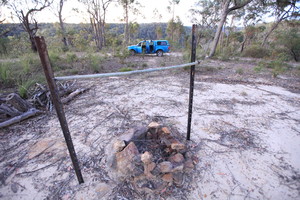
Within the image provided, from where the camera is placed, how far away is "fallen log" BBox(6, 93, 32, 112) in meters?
2.75

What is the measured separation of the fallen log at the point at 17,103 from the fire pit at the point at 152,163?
91.5 inches

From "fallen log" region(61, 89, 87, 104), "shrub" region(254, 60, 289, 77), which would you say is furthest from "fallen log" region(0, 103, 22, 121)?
"shrub" region(254, 60, 289, 77)

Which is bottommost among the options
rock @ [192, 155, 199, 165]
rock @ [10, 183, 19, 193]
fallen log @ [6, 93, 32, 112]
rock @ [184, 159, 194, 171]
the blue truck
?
rock @ [10, 183, 19, 193]

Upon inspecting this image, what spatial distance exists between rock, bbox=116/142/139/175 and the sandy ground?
129 mm

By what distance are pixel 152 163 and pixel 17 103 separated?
289 cm

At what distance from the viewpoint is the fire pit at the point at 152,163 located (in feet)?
4.95

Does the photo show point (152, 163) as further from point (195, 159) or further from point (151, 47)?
point (151, 47)

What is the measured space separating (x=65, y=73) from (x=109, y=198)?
19.2 ft

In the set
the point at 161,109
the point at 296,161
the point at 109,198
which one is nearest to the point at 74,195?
the point at 109,198

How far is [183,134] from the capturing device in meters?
2.36

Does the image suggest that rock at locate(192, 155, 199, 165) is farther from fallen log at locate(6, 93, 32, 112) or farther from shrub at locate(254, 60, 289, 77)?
shrub at locate(254, 60, 289, 77)

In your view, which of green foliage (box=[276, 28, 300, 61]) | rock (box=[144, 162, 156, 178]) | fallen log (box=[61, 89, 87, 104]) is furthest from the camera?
green foliage (box=[276, 28, 300, 61])

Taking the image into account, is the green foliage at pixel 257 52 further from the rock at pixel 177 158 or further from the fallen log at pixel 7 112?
the fallen log at pixel 7 112

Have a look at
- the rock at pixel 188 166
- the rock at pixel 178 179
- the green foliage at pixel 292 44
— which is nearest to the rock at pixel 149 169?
the rock at pixel 178 179
